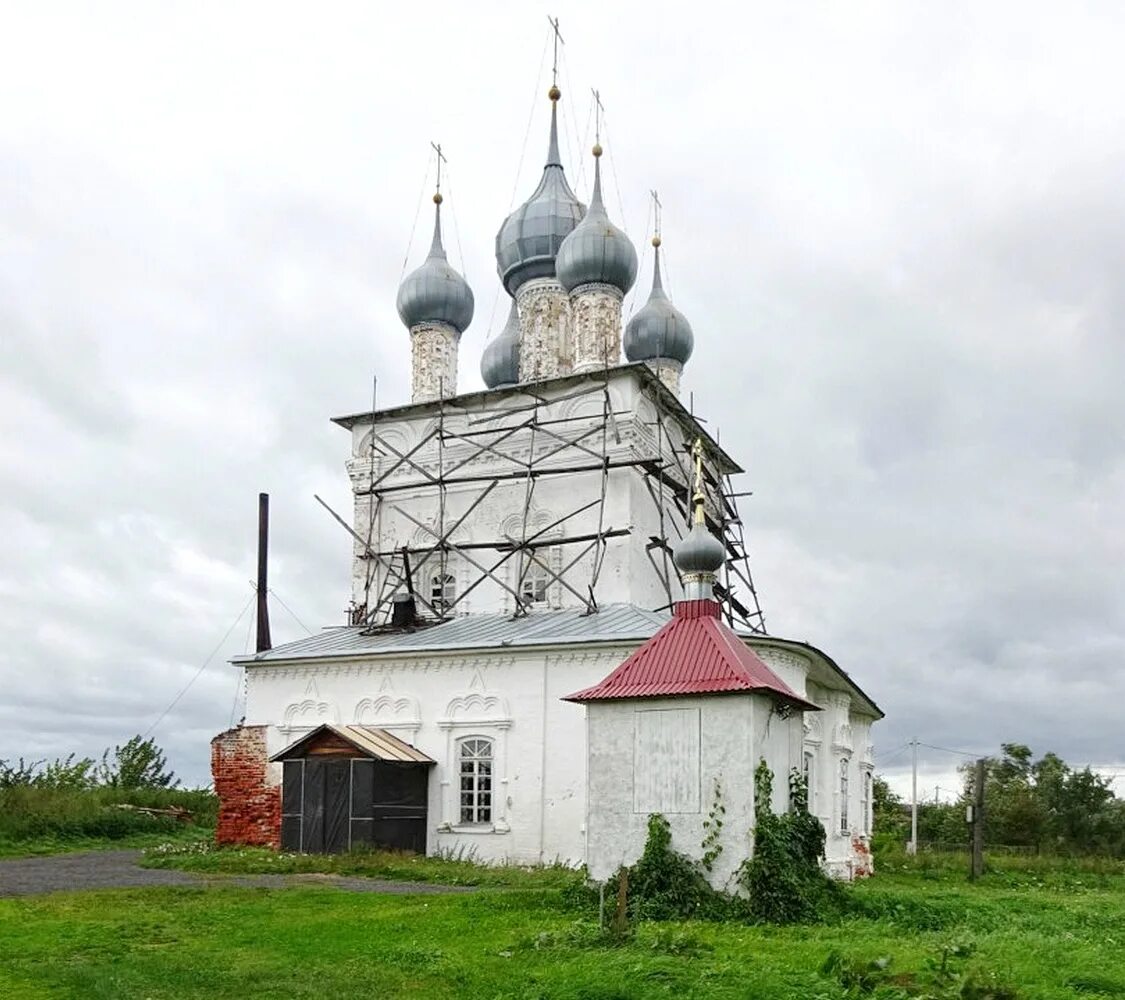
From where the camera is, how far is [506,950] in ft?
30.7

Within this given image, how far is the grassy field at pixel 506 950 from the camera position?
7.86 m

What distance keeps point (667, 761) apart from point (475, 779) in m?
7.64

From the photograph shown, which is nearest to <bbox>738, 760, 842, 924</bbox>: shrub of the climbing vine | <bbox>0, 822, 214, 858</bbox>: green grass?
the climbing vine

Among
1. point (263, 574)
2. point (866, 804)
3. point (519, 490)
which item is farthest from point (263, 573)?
point (866, 804)

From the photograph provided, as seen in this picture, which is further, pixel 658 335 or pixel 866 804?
pixel 658 335

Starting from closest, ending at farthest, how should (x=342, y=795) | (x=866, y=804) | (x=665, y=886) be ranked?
(x=665, y=886) → (x=342, y=795) → (x=866, y=804)

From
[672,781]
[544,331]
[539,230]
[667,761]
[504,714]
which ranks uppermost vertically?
[539,230]

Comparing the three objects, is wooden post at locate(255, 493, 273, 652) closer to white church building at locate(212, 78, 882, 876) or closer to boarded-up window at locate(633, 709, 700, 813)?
white church building at locate(212, 78, 882, 876)

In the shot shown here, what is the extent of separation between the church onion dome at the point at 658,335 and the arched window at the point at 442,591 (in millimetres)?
6717

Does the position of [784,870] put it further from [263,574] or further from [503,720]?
[263,574]

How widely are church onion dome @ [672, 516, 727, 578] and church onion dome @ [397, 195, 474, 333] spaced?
547 inches

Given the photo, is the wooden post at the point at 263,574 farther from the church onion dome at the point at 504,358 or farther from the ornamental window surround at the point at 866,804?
the ornamental window surround at the point at 866,804

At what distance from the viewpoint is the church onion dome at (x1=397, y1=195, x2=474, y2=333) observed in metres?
26.7

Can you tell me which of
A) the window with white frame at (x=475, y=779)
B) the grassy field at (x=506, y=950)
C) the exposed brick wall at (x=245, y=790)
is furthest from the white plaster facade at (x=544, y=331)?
the grassy field at (x=506, y=950)
